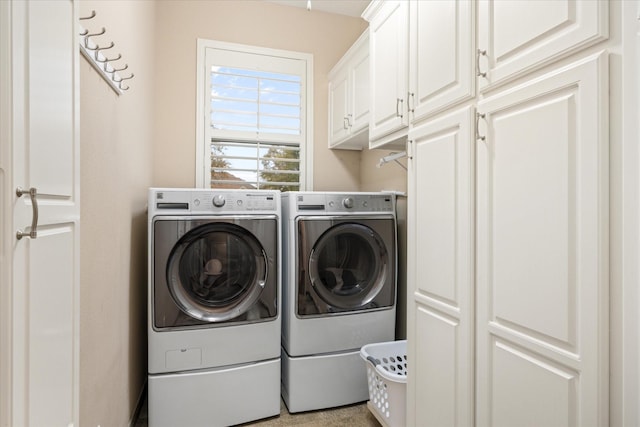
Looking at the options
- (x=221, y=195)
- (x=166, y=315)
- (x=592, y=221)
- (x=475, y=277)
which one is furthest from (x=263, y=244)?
(x=592, y=221)

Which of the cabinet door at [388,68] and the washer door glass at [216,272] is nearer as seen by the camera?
the cabinet door at [388,68]

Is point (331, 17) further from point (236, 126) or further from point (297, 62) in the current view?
point (236, 126)

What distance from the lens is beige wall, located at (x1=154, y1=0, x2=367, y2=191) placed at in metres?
2.63

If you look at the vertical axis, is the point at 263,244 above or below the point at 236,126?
below

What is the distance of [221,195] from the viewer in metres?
1.98

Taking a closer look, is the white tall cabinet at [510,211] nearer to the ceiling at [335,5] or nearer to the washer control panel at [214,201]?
the washer control panel at [214,201]

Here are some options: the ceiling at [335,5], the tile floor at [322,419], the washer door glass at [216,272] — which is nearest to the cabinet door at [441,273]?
the tile floor at [322,419]

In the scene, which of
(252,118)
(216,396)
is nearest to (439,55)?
(252,118)

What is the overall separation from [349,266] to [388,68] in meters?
1.18

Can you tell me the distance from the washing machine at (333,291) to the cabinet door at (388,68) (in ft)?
1.64

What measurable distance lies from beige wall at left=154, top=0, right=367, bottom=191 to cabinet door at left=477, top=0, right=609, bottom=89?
1933mm

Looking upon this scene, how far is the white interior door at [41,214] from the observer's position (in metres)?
0.60

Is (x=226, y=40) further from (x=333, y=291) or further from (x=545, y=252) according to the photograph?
(x=545, y=252)

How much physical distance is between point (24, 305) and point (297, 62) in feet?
8.89
